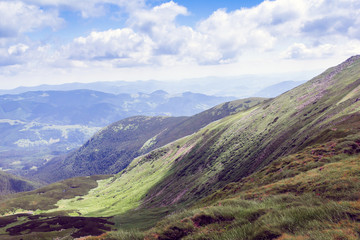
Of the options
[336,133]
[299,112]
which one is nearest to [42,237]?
[336,133]

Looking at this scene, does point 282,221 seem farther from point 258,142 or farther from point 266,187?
point 258,142

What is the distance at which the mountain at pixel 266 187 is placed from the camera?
10289 mm

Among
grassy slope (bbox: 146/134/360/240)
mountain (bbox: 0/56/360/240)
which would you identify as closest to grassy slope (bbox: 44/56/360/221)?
mountain (bbox: 0/56/360/240)

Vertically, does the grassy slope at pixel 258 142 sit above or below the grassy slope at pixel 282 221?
below

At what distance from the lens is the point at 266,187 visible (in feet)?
96.3

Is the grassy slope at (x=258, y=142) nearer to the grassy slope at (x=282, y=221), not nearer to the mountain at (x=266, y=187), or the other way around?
the mountain at (x=266, y=187)

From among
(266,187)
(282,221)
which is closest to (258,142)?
(266,187)

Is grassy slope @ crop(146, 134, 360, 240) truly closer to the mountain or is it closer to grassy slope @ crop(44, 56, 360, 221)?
the mountain

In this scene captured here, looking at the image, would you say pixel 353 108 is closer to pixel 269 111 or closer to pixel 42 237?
pixel 269 111

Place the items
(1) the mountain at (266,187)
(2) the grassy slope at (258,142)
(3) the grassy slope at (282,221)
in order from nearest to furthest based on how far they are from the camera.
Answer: (3) the grassy slope at (282,221), (1) the mountain at (266,187), (2) the grassy slope at (258,142)

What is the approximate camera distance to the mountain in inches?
405

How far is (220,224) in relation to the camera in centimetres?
1295

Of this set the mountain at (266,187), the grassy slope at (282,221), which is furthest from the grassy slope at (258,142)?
the grassy slope at (282,221)

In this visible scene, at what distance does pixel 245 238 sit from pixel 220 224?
3312mm
